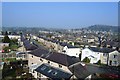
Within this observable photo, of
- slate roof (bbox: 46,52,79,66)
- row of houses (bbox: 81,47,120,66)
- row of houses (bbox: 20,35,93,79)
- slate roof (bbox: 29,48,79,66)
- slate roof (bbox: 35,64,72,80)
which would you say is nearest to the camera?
slate roof (bbox: 35,64,72,80)

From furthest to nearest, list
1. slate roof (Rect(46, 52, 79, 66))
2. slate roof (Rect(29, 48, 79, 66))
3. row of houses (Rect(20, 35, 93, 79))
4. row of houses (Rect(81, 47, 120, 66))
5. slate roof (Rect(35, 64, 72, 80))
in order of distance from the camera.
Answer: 1. row of houses (Rect(81, 47, 120, 66))
2. slate roof (Rect(29, 48, 79, 66))
3. slate roof (Rect(46, 52, 79, 66))
4. row of houses (Rect(20, 35, 93, 79))
5. slate roof (Rect(35, 64, 72, 80))

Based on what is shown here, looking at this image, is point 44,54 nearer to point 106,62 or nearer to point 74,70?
point 74,70

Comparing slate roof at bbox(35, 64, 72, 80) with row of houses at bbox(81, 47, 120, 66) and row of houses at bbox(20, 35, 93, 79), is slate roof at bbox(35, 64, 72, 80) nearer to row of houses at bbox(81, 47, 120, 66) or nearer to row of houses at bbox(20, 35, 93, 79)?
row of houses at bbox(20, 35, 93, 79)

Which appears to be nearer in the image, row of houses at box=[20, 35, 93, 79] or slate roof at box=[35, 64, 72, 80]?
slate roof at box=[35, 64, 72, 80]

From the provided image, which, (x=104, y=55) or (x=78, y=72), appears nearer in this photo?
(x=78, y=72)

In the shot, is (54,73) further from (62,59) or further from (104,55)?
(104,55)

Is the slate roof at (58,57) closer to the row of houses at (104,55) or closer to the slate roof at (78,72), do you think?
the slate roof at (78,72)

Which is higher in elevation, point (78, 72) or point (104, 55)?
point (104, 55)

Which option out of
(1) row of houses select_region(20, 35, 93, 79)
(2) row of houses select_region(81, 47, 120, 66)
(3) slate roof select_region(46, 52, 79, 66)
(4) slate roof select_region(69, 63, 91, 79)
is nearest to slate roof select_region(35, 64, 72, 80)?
(1) row of houses select_region(20, 35, 93, 79)

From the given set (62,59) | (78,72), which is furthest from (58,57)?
(78,72)

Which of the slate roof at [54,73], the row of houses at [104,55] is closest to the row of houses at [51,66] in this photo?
the slate roof at [54,73]

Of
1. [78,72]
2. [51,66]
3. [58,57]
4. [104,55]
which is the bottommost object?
[78,72]
